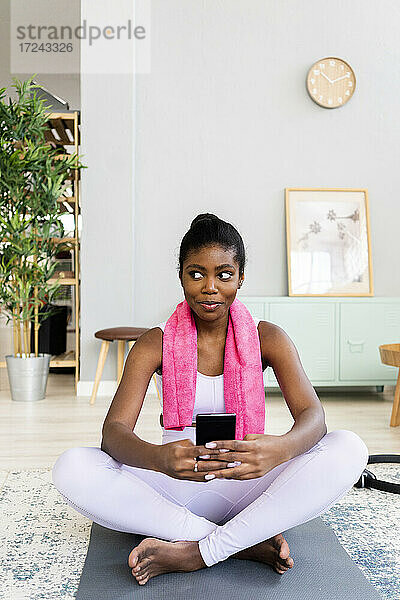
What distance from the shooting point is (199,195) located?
4695 millimetres

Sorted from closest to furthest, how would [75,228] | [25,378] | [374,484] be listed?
1. [374,484]
2. [25,378]
3. [75,228]

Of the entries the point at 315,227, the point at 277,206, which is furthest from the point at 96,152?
the point at 315,227

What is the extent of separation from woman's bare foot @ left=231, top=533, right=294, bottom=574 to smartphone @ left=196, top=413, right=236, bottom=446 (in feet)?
1.08

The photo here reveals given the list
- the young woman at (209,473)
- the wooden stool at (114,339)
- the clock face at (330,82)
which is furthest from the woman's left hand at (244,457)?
the clock face at (330,82)

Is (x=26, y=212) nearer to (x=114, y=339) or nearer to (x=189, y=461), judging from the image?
(x=114, y=339)

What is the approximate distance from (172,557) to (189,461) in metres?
0.31

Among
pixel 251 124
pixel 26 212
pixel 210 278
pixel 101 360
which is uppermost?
pixel 251 124

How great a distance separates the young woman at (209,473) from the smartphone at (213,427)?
0.05 meters

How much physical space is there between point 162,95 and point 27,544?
3.47 meters

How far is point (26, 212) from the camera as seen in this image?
172 inches

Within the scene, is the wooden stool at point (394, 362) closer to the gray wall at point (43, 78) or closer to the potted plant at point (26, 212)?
the potted plant at point (26, 212)

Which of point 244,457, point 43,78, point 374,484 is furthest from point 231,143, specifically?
point 43,78

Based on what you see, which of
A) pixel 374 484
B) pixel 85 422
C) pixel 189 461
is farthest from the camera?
pixel 85 422

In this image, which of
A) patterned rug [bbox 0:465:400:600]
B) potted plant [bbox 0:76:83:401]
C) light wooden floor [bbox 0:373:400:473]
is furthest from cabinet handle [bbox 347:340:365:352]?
patterned rug [bbox 0:465:400:600]
